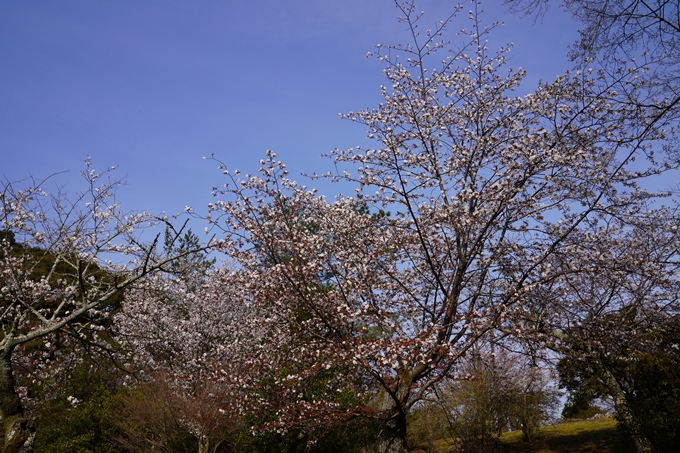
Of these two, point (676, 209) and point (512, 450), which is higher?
point (676, 209)

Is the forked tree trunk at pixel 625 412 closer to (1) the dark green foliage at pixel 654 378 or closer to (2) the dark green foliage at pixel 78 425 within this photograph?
(1) the dark green foliage at pixel 654 378

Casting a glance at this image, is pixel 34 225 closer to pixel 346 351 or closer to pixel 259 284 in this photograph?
pixel 259 284

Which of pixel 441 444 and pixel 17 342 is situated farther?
pixel 441 444

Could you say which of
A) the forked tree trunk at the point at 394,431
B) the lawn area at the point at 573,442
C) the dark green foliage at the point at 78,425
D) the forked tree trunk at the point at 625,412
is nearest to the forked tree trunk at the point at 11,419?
the forked tree trunk at the point at 394,431

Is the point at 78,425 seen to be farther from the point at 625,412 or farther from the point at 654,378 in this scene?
the point at 654,378

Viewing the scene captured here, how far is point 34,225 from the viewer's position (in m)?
10.8

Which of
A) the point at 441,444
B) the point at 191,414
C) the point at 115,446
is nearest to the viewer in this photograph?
Result: the point at 191,414

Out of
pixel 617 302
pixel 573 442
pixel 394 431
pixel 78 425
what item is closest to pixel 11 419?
pixel 394 431

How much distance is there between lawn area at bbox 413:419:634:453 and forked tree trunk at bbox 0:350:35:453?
1421 centimetres

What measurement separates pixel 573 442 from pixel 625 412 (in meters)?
7.17

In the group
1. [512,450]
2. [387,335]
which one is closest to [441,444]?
[512,450]

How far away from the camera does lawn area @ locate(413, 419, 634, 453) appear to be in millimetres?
17031

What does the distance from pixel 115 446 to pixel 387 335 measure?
1071 centimetres

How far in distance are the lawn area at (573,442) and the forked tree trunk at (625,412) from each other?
3.02 meters
